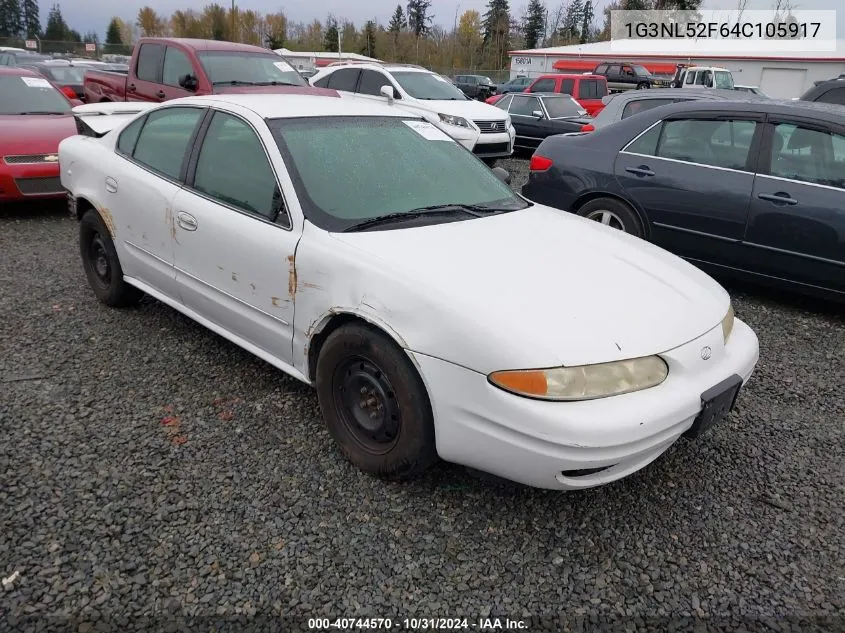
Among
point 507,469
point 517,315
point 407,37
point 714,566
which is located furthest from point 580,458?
point 407,37

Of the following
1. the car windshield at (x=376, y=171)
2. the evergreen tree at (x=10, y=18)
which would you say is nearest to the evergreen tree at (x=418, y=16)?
the evergreen tree at (x=10, y=18)

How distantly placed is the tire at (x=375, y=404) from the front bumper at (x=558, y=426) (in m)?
0.09

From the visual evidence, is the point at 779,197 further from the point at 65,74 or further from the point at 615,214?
the point at 65,74

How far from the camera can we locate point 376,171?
126 inches

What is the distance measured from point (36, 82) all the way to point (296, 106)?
617cm

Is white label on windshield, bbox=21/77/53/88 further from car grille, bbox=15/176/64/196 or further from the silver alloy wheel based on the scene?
the silver alloy wheel

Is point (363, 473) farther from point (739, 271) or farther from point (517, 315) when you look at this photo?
point (739, 271)

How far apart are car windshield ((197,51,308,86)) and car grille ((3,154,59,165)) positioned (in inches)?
89.6

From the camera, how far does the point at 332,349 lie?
8.85 ft

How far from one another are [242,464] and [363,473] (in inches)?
21.3

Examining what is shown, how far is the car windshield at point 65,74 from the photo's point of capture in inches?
564

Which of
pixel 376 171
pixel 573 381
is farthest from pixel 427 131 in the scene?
pixel 573 381

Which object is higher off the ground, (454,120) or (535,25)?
(535,25)

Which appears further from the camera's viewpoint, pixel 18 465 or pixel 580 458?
pixel 18 465
